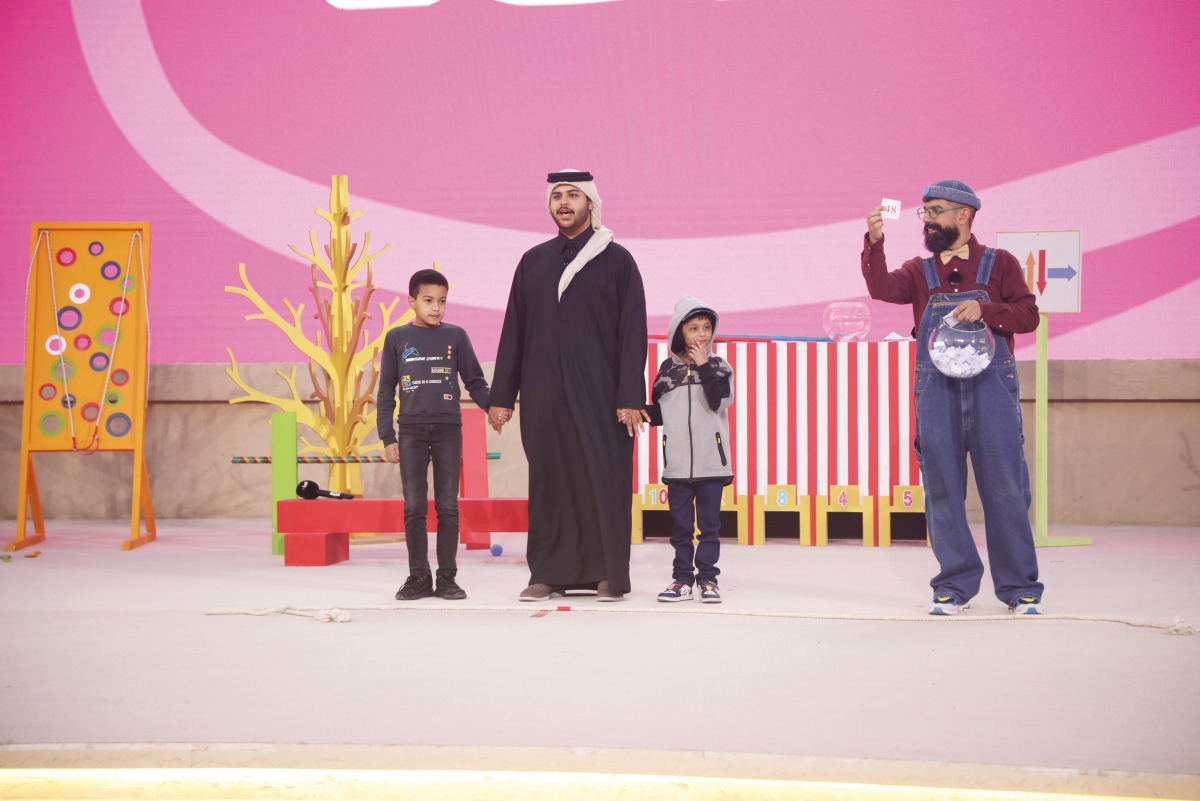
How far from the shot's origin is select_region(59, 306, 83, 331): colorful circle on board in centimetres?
635

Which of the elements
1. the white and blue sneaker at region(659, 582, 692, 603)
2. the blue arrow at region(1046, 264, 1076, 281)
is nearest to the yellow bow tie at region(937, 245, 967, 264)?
the white and blue sneaker at region(659, 582, 692, 603)

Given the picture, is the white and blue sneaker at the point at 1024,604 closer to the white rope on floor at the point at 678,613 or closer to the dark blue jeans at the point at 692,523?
the white rope on floor at the point at 678,613

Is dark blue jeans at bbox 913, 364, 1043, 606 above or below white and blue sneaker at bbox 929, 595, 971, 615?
above

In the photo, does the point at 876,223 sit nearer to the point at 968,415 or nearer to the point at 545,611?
the point at 968,415

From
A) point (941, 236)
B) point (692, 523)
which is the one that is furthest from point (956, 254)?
point (692, 523)

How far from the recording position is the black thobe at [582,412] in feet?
13.8

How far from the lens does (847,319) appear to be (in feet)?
22.2

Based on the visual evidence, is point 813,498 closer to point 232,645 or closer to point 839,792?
point 232,645

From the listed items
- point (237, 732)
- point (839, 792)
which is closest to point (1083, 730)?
point (839, 792)

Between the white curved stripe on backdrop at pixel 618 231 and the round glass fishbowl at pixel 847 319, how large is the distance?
0.27 meters

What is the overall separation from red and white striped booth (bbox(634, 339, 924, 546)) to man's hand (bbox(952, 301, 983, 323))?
2531mm

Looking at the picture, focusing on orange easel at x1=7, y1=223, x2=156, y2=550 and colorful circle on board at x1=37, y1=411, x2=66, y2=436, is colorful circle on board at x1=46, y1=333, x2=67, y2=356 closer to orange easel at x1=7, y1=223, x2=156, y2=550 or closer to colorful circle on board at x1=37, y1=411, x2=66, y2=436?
orange easel at x1=7, y1=223, x2=156, y2=550

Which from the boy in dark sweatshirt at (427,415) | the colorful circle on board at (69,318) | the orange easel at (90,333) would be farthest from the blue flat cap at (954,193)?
the colorful circle on board at (69,318)

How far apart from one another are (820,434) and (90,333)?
4.05m
